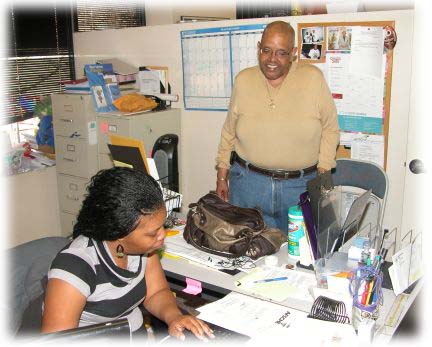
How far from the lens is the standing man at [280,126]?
7.86 feet

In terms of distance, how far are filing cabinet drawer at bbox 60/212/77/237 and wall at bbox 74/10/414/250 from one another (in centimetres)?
89

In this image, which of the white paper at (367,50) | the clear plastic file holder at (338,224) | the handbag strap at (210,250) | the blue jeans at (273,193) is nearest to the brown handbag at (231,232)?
the handbag strap at (210,250)

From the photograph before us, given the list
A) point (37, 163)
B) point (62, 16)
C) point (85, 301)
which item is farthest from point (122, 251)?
point (62, 16)

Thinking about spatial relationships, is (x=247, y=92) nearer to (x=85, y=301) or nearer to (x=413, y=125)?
(x=413, y=125)

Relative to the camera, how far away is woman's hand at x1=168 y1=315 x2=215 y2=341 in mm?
1447

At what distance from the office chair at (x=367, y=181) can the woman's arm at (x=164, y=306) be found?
3.30 ft

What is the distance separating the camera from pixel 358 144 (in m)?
2.85

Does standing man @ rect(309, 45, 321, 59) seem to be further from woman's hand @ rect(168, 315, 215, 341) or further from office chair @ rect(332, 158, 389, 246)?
woman's hand @ rect(168, 315, 215, 341)

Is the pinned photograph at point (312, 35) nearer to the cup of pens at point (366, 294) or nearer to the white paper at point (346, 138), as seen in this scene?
the white paper at point (346, 138)

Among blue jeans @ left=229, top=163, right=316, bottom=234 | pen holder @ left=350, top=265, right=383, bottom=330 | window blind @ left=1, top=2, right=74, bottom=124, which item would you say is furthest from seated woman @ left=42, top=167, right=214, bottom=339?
window blind @ left=1, top=2, right=74, bottom=124

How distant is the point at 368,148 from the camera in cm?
281

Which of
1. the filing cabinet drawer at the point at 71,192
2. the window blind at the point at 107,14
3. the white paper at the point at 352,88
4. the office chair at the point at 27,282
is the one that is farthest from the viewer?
the window blind at the point at 107,14

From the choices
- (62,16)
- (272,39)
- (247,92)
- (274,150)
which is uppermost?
(62,16)

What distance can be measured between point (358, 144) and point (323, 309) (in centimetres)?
153
